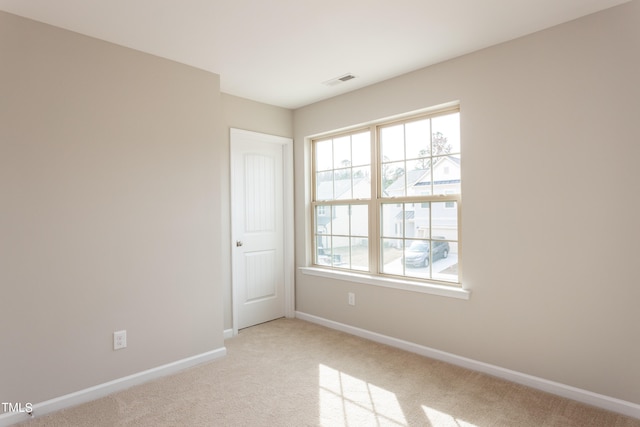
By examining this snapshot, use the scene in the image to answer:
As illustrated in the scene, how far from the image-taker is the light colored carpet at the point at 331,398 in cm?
220

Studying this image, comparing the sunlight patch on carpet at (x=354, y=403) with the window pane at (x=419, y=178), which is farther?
the window pane at (x=419, y=178)

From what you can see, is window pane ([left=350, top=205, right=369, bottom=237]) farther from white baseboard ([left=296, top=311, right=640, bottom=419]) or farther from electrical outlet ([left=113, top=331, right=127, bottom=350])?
electrical outlet ([left=113, top=331, right=127, bottom=350])

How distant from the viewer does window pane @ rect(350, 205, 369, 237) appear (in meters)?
3.75

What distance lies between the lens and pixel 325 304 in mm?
4020

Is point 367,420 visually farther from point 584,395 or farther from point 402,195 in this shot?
point 402,195

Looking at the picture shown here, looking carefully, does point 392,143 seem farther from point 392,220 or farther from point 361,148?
point 392,220

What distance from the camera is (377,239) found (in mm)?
3627

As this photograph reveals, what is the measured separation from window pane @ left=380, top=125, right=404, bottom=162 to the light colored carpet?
71.0 inches

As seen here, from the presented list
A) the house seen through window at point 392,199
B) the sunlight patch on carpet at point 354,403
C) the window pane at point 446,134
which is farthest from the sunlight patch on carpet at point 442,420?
the window pane at point 446,134

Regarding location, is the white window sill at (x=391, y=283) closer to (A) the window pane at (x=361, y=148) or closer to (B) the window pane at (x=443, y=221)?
(B) the window pane at (x=443, y=221)

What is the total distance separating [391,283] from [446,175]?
3.58 ft

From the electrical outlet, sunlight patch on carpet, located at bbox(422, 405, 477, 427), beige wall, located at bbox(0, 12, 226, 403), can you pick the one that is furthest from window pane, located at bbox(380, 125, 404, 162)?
the electrical outlet

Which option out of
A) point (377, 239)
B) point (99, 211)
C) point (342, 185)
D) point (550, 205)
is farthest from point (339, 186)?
point (99, 211)

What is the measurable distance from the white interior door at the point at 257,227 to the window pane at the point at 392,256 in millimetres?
1320
